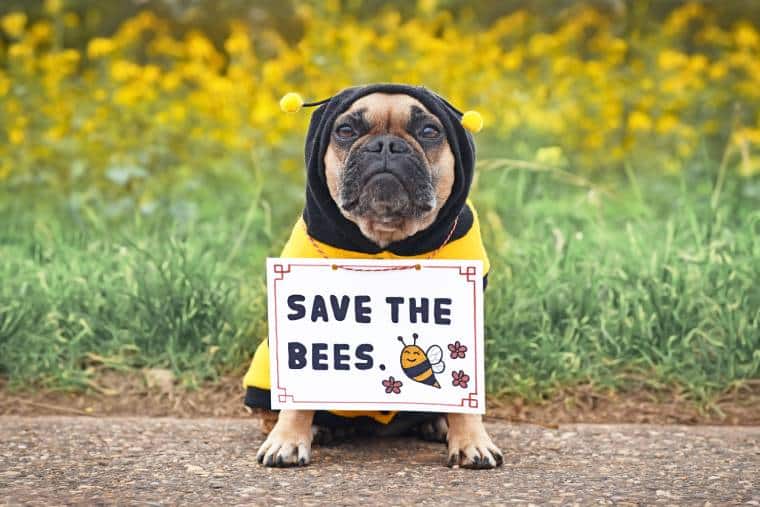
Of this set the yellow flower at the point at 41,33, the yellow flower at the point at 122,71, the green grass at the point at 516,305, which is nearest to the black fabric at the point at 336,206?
the green grass at the point at 516,305

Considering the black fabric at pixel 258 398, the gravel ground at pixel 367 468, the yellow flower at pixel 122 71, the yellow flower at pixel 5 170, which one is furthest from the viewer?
the yellow flower at pixel 122 71

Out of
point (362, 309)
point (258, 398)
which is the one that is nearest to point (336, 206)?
point (362, 309)

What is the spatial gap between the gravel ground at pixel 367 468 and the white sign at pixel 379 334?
205 millimetres

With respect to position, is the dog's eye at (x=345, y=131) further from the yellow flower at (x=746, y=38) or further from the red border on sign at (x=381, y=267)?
the yellow flower at (x=746, y=38)

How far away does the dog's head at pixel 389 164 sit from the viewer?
2990 millimetres

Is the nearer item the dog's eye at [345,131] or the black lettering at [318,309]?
the dog's eye at [345,131]

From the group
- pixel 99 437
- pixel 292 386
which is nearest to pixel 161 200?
pixel 99 437

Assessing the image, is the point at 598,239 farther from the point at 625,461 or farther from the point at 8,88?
the point at 8,88

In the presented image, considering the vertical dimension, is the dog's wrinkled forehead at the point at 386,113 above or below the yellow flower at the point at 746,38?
below

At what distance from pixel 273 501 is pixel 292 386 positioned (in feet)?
1.52

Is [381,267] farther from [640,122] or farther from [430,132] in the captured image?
[640,122]

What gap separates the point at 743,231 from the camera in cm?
480

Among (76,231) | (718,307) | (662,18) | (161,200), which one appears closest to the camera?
(718,307)

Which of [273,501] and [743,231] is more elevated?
[743,231]
